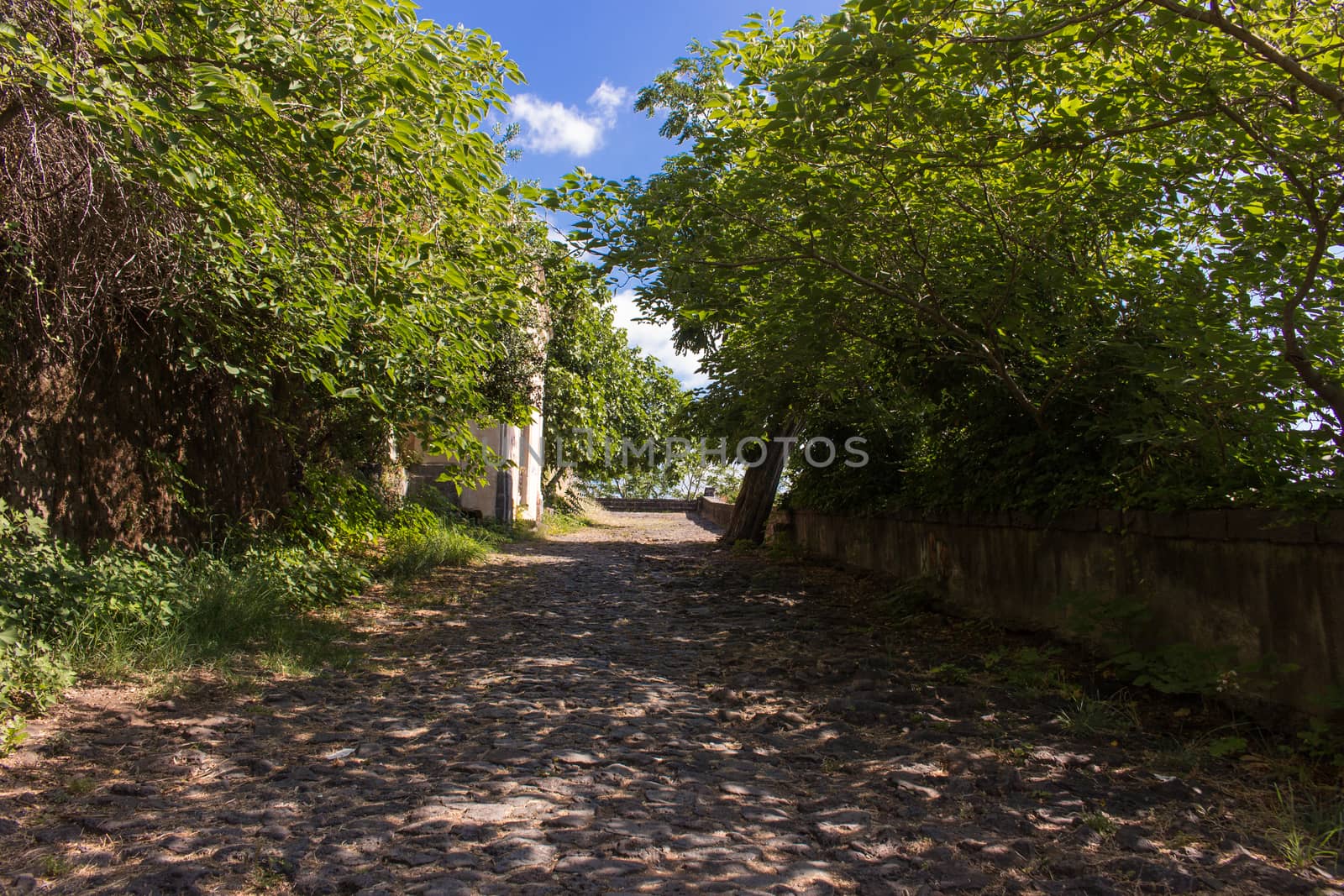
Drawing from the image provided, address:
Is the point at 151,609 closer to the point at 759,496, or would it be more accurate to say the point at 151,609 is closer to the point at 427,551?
the point at 427,551

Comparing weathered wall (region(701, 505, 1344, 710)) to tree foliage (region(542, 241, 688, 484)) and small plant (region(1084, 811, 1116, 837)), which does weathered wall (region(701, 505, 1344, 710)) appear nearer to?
small plant (region(1084, 811, 1116, 837))

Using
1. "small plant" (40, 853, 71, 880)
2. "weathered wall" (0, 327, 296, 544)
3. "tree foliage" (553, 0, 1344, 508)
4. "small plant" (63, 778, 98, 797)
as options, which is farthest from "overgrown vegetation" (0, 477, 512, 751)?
"tree foliage" (553, 0, 1344, 508)

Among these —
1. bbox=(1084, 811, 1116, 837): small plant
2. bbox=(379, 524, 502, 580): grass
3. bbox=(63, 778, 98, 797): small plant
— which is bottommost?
Result: bbox=(63, 778, 98, 797): small plant

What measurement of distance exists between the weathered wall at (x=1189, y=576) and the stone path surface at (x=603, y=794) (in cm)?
94

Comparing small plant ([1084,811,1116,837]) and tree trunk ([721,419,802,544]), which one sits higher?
tree trunk ([721,419,802,544])

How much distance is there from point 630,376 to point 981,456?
1673cm

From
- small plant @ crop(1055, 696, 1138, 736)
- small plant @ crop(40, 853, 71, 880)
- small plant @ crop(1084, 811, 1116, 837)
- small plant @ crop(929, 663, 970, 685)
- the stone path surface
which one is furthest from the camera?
small plant @ crop(929, 663, 970, 685)

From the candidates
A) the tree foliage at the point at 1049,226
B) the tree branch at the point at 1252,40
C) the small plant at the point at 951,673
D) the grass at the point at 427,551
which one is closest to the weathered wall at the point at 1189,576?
the tree foliage at the point at 1049,226

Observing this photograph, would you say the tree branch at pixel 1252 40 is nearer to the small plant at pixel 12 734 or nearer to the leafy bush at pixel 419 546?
the small plant at pixel 12 734

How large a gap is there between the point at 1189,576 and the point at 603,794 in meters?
3.47

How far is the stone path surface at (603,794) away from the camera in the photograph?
9.39 feet

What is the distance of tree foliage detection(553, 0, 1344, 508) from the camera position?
412 centimetres

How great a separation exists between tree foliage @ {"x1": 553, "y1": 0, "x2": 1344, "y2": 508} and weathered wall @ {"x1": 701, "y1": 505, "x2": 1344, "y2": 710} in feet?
0.62

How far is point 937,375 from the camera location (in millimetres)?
7121
